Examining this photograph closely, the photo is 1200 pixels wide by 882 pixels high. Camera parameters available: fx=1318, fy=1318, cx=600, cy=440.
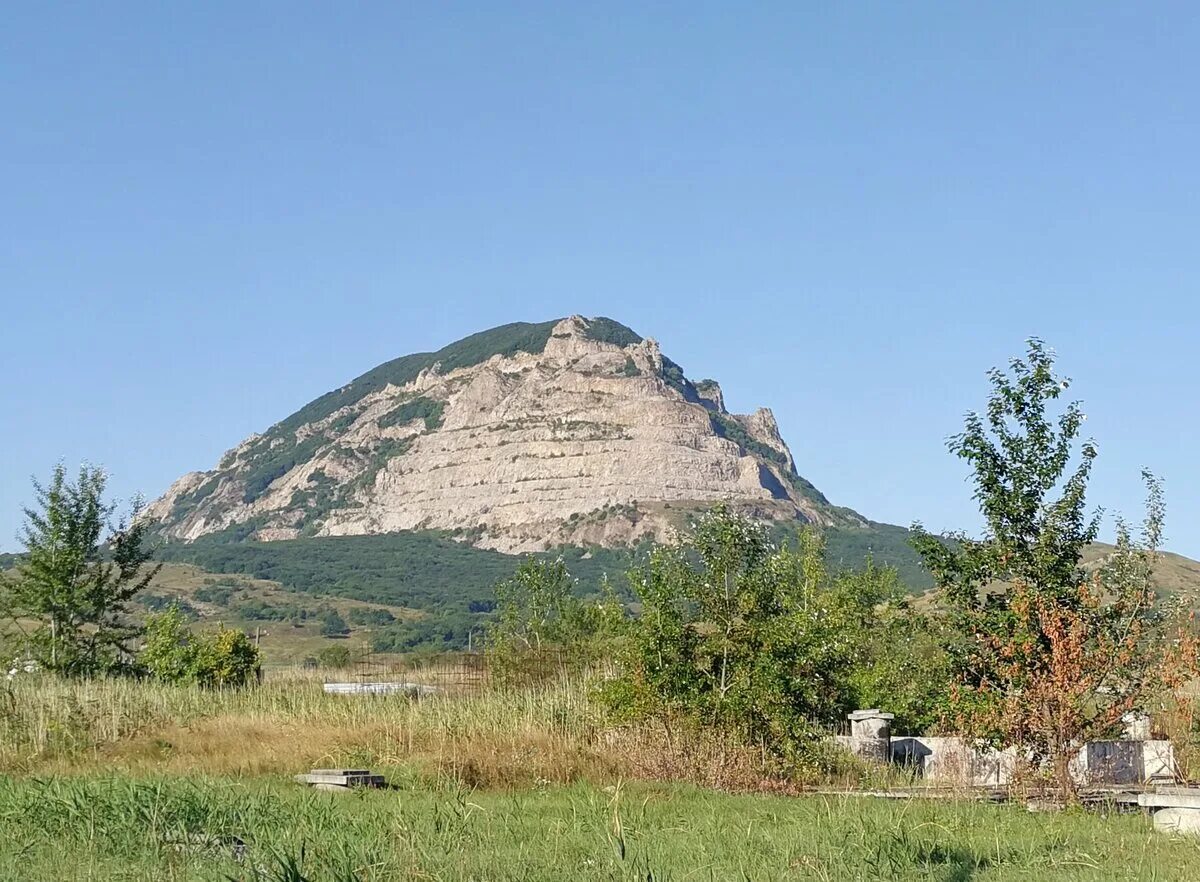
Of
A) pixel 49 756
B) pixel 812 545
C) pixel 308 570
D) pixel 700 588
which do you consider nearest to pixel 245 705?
pixel 49 756

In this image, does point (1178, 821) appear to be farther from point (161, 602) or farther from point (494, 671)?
point (161, 602)

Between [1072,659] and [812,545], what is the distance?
63.8 ft

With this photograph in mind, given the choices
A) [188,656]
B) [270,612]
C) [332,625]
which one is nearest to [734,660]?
[188,656]

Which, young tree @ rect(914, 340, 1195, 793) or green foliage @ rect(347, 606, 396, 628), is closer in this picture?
young tree @ rect(914, 340, 1195, 793)

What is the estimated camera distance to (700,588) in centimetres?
1873

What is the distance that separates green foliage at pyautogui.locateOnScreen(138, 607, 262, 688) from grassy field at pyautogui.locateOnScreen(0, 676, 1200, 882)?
15.8m

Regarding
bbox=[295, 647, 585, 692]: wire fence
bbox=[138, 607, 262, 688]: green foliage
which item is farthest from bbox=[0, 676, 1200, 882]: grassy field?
bbox=[138, 607, 262, 688]: green foliage

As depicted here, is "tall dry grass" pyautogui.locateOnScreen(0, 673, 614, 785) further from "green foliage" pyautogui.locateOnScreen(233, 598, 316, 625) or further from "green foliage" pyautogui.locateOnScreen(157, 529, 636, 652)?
"green foliage" pyautogui.locateOnScreen(157, 529, 636, 652)

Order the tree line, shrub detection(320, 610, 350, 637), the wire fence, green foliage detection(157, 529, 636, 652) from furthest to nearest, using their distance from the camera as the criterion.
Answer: green foliage detection(157, 529, 636, 652)
shrub detection(320, 610, 350, 637)
the wire fence
the tree line

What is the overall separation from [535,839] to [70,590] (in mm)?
22419

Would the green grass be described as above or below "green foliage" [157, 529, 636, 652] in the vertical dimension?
below

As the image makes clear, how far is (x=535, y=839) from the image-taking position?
9.66 m

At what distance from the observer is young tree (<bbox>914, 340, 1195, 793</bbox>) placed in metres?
14.8

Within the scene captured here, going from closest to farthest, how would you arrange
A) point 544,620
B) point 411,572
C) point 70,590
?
1. point 70,590
2. point 544,620
3. point 411,572
